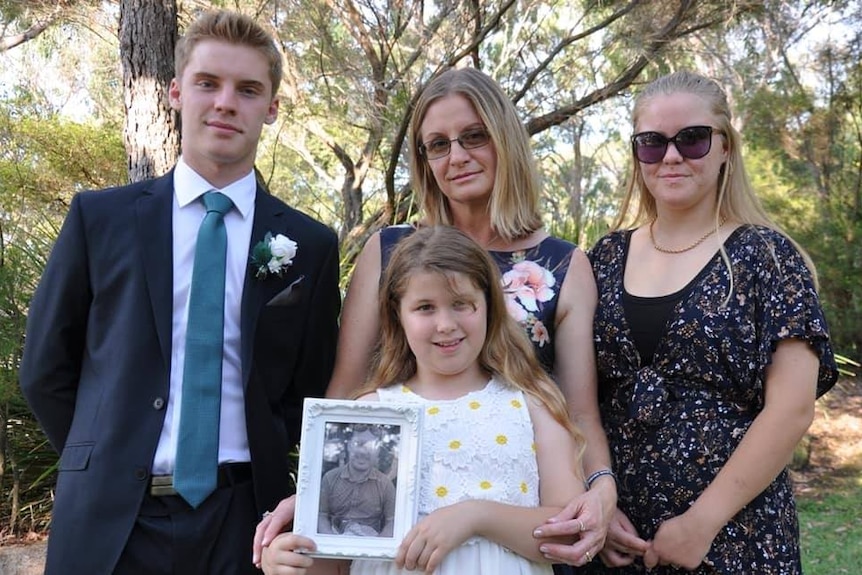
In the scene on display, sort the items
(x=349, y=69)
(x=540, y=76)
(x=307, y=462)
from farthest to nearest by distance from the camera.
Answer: (x=540, y=76)
(x=349, y=69)
(x=307, y=462)

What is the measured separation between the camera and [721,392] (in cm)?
252

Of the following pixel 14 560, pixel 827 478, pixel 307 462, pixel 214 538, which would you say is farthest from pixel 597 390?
pixel 827 478

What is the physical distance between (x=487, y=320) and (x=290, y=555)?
88cm

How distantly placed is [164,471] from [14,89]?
538 inches

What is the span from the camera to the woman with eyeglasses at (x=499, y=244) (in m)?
2.70

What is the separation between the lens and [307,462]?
2.16m

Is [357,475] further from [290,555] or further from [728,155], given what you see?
[728,155]

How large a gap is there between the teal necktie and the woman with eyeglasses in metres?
0.40

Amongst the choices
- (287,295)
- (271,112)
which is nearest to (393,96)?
Result: (271,112)

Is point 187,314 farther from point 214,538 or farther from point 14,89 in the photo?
point 14,89

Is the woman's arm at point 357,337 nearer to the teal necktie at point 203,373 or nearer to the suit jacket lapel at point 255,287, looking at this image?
the suit jacket lapel at point 255,287

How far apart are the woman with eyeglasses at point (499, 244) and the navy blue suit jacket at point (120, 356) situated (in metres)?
0.23

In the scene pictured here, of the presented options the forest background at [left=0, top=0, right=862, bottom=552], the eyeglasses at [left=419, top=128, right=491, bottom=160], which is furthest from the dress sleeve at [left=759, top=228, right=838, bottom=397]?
the forest background at [left=0, top=0, right=862, bottom=552]

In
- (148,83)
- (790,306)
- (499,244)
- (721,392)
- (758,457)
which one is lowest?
(758,457)
